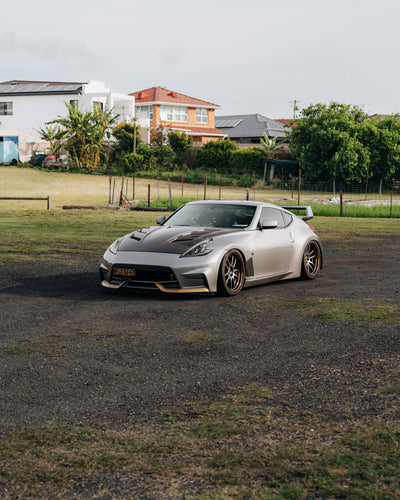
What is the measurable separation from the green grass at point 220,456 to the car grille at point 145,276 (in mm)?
4867

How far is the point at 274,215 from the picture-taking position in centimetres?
→ 1155

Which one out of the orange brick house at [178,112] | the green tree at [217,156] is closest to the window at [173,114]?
the orange brick house at [178,112]

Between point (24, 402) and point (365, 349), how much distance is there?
3.24 m

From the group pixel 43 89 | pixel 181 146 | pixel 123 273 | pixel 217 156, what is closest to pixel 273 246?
pixel 123 273

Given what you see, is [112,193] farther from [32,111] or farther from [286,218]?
[32,111]

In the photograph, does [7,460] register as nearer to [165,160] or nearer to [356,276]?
[356,276]

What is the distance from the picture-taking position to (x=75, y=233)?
2055 centimetres

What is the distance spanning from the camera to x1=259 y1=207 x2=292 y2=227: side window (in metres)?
11.4

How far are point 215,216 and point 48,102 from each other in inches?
2563

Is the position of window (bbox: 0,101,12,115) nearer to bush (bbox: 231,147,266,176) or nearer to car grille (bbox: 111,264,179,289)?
bush (bbox: 231,147,266,176)

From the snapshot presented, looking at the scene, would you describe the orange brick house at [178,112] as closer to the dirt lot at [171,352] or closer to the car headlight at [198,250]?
the car headlight at [198,250]

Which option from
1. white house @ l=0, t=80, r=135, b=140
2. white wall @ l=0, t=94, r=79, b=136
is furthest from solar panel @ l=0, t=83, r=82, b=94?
white wall @ l=0, t=94, r=79, b=136

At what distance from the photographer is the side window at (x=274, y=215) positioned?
11.4 meters

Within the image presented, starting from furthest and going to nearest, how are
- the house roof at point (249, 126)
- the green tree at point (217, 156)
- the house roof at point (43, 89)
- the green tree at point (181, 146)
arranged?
the house roof at point (249, 126)
the house roof at point (43, 89)
the green tree at point (181, 146)
the green tree at point (217, 156)
